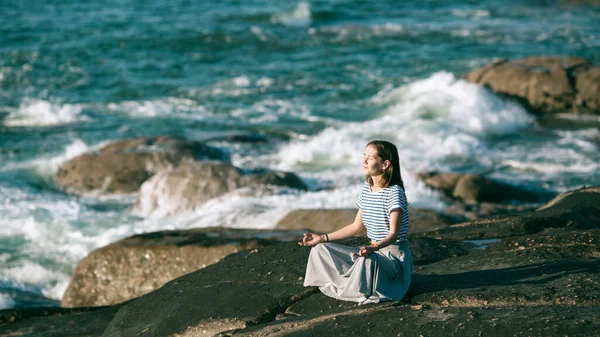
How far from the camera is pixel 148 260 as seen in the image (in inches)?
368

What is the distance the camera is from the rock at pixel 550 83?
833 inches

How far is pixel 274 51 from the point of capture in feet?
95.9

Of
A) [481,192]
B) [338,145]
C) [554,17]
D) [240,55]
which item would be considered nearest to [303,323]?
[481,192]

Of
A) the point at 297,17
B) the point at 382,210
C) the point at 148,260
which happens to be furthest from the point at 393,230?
the point at 297,17

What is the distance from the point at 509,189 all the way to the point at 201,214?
16.0 feet

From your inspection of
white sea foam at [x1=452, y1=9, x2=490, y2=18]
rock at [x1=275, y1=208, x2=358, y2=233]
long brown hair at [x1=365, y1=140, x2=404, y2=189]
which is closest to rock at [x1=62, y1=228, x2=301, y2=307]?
rock at [x1=275, y1=208, x2=358, y2=233]

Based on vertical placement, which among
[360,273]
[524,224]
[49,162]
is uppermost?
[360,273]

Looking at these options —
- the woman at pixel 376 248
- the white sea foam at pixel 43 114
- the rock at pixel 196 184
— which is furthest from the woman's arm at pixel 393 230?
the white sea foam at pixel 43 114

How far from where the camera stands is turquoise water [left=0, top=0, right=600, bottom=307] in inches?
547

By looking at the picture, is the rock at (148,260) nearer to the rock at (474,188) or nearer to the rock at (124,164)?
the rock at (474,188)

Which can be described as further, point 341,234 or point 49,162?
point 49,162

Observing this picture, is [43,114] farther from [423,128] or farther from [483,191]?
[483,191]

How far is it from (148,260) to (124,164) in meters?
7.17

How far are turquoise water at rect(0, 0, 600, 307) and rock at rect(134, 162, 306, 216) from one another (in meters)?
0.24
